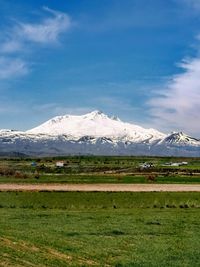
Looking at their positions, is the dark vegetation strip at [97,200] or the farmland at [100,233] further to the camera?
the dark vegetation strip at [97,200]

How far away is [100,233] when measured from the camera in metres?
A: 35.6

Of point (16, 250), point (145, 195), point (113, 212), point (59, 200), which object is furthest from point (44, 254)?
point (145, 195)

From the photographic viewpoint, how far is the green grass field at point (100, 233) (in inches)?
1017

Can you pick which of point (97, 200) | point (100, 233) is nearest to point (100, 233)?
point (100, 233)

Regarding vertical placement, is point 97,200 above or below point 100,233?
below

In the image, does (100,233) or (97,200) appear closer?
(100,233)

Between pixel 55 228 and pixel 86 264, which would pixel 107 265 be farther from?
pixel 55 228

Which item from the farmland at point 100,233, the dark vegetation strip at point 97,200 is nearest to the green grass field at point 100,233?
the farmland at point 100,233

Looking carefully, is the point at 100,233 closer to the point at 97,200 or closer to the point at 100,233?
the point at 100,233

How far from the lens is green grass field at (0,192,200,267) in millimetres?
25844

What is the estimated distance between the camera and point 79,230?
36344mm

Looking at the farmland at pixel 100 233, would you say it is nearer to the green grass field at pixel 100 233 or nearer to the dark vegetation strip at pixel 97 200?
the green grass field at pixel 100 233

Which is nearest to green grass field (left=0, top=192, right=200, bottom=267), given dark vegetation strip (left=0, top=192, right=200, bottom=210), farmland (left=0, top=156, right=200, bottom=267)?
farmland (left=0, top=156, right=200, bottom=267)

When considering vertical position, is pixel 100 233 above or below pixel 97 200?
above
